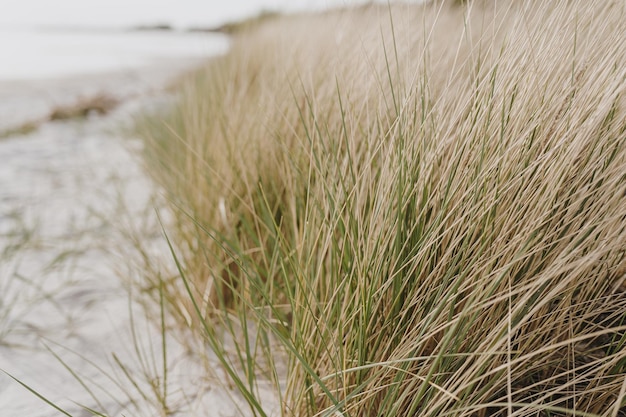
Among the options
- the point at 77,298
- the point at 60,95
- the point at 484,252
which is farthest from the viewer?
the point at 60,95

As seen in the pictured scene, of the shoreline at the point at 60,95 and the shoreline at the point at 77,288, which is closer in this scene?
the shoreline at the point at 77,288

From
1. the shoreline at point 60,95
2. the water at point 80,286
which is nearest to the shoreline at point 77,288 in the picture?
the water at point 80,286

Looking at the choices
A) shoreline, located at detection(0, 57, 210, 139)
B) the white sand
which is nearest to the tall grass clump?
the white sand

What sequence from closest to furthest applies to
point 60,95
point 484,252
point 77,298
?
point 484,252 → point 77,298 → point 60,95

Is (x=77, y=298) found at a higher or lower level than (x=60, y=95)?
higher

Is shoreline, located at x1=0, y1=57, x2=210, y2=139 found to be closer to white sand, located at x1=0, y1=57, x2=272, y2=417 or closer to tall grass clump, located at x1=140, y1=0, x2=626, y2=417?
white sand, located at x1=0, y1=57, x2=272, y2=417

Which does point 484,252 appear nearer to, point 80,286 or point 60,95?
point 80,286

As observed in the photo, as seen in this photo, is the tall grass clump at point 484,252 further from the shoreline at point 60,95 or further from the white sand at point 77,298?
the shoreline at point 60,95

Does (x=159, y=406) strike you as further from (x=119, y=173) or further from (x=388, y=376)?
(x=119, y=173)

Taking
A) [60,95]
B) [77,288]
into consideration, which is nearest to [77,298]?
[77,288]

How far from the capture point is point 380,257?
798 millimetres

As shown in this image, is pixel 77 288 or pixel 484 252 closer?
pixel 484 252

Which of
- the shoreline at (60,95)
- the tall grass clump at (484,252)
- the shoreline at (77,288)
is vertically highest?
the tall grass clump at (484,252)

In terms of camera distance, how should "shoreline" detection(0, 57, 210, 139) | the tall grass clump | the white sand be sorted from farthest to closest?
"shoreline" detection(0, 57, 210, 139) < the white sand < the tall grass clump
